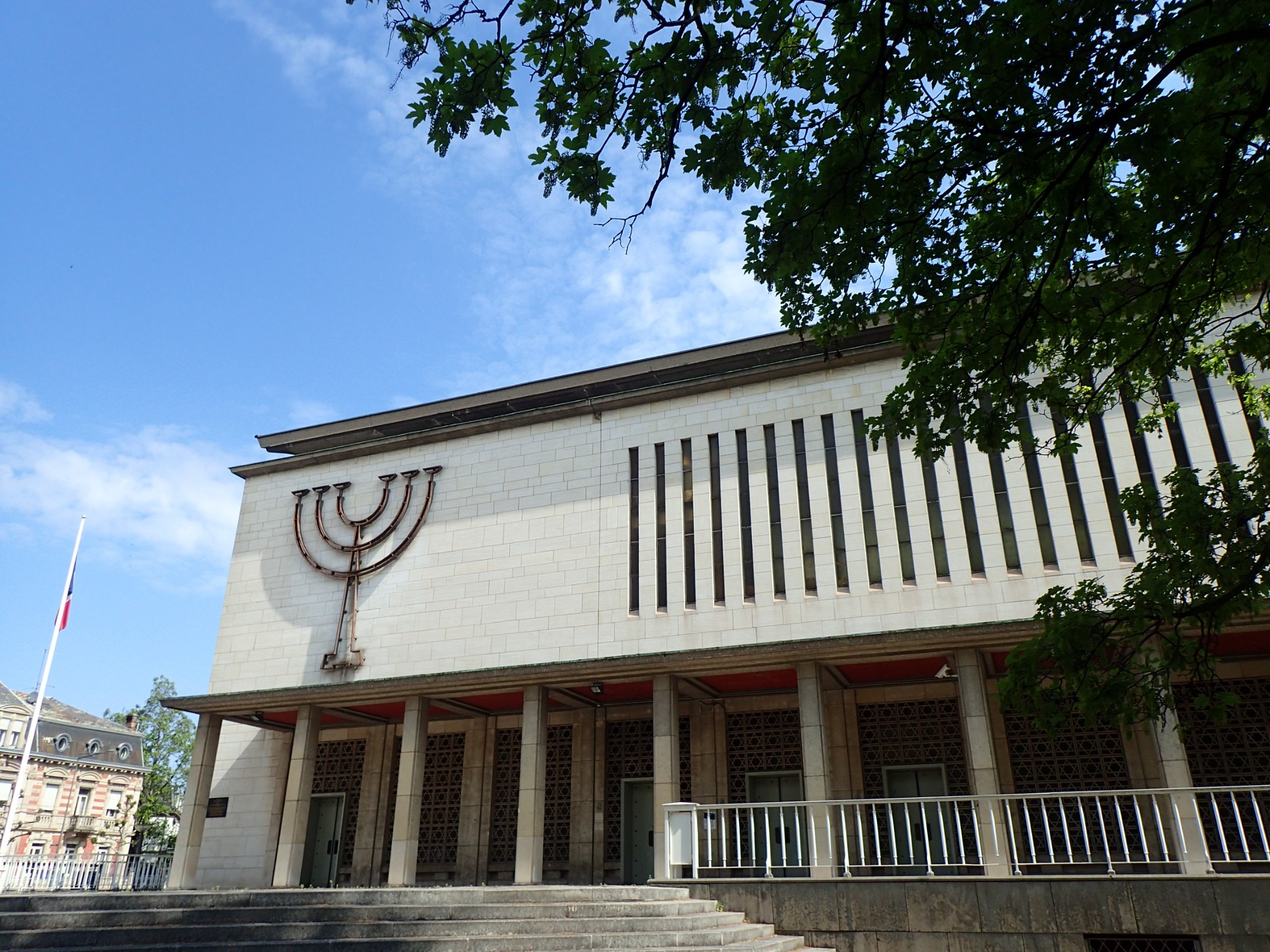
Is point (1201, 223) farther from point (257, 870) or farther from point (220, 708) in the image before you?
point (257, 870)

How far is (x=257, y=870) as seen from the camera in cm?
1953

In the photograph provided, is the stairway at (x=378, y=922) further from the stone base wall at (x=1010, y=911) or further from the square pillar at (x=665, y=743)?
the square pillar at (x=665, y=743)

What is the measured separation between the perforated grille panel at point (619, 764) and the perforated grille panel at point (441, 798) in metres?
3.23

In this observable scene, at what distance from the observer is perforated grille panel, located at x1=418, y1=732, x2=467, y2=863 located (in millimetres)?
18594

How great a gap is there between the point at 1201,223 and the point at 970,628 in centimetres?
894

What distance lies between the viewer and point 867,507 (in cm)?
1711

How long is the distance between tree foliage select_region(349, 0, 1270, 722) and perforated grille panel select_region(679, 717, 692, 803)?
1136 cm

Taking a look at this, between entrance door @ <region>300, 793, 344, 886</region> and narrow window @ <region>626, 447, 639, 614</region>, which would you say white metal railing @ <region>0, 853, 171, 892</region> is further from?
narrow window @ <region>626, 447, 639, 614</region>

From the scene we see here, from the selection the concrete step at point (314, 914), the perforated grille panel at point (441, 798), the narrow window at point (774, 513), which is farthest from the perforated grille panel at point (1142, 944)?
the perforated grille panel at point (441, 798)

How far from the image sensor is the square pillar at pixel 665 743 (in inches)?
568

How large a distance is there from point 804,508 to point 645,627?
3.93m

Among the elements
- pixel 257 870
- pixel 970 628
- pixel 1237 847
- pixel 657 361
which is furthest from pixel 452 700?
pixel 1237 847

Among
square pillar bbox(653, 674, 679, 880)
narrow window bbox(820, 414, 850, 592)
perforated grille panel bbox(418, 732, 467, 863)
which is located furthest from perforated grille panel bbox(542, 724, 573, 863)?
narrow window bbox(820, 414, 850, 592)

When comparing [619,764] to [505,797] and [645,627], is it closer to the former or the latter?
[505,797]
